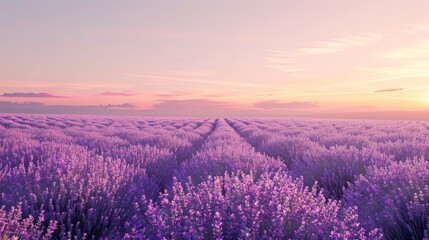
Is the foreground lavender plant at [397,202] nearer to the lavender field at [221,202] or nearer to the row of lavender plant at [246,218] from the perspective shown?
the lavender field at [221,202]

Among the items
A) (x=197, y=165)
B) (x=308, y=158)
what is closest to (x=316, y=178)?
(x=308, y=158)

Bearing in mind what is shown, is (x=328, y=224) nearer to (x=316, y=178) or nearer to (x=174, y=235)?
(x=174, y=235)

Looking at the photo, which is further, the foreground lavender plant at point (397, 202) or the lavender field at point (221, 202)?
the foreground lavender plant at point (397, 202)

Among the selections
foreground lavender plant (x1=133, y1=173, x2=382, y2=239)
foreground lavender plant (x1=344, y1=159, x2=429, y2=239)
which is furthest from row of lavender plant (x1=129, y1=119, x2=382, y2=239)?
foreground lavender plant (x1=344, y1=159, x2=429, y2=239)

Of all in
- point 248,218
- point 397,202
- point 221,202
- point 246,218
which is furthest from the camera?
point 397,202

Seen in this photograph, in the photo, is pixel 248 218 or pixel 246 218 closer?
pixel 246 218

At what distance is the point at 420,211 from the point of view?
3000 millimetres

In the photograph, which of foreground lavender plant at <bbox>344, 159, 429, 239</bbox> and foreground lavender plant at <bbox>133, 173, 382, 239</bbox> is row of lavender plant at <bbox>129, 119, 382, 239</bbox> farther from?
foreground lavender plant at <bbox>344, 159, 429, 239</bbox>

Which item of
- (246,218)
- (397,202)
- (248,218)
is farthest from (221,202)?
(397,202)

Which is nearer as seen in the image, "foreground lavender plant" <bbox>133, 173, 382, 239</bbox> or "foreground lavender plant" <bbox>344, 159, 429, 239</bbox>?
"foreground lavender plant" <bbox>133, 173, 382, 239</bbox>

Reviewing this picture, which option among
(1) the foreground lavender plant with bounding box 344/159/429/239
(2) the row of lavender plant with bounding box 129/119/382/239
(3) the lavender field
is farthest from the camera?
(1) the foreground lavender plant with bounding box 344/159/429/239

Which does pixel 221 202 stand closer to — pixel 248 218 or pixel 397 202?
pixel 248 218

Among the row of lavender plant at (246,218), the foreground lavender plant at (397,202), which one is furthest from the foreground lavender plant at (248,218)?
the foreground lavender plant at (397,202)

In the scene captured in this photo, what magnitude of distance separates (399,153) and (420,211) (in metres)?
4.33
